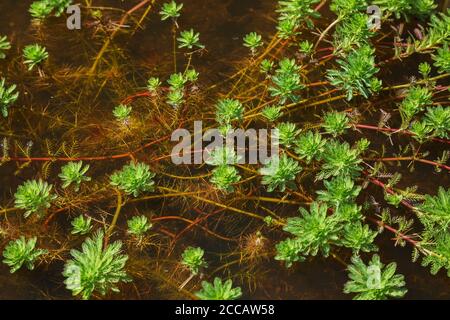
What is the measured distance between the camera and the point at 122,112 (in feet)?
13.3

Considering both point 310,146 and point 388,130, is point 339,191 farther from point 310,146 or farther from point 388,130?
point 388,130

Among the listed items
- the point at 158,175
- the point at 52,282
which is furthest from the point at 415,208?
the point at 52,282

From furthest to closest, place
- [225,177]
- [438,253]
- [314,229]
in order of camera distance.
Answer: [225,177] < [438,253] < [314,229]

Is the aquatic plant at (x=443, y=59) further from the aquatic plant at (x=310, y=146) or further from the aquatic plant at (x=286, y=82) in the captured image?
the aquatic plant at (x=310, y=146)

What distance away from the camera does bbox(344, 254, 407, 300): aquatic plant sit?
3.37 m

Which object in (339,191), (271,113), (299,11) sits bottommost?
(339,191)

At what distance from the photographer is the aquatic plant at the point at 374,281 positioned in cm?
337

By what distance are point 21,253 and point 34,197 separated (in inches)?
14.4

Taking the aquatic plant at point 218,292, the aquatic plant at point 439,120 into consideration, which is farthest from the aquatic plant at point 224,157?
the aquatic plant at point 439,120

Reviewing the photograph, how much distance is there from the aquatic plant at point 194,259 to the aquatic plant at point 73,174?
87 centimetres

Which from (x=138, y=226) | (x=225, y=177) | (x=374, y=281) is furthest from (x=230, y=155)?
(x=374, y=281)

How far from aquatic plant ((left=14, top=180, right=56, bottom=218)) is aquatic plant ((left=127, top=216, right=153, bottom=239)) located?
0.55 meters

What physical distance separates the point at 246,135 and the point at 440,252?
1.52 metres
